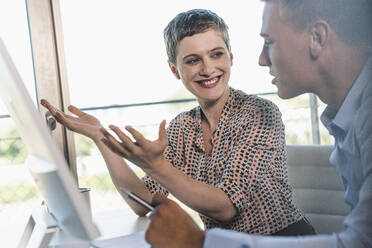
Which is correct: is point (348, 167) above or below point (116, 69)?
above

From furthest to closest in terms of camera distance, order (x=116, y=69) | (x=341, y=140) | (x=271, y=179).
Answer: (x=116, y=69), (x=271, y=179), (x=341, y=140)

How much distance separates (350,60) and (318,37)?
0.07 meters

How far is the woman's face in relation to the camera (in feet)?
4.28

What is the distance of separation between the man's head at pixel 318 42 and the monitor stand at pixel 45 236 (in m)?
0.63

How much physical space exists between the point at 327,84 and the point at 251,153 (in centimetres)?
42

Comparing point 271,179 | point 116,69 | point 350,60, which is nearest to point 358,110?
point 350,60

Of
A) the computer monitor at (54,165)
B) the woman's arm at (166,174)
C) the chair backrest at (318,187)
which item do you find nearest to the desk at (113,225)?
the woman's arm at (166,174)

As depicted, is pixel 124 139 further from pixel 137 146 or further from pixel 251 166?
pixel 251 166

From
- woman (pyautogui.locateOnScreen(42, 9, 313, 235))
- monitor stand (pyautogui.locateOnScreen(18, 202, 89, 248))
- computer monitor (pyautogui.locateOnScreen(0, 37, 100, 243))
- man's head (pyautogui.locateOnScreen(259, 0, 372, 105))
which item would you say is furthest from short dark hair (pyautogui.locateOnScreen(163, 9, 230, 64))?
computer monitor (pyautogui.locateOnScreen(0, 37, 100, 243))

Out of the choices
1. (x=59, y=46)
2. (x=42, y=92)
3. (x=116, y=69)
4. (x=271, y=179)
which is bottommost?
(x=116, y=69)

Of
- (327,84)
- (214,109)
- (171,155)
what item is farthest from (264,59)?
(171,155)

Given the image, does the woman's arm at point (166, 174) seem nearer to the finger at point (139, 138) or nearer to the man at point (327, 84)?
the finger at point (139, 138)

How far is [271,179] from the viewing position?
1.27 meters

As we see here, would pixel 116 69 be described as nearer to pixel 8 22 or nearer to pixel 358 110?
pixel 8 22
